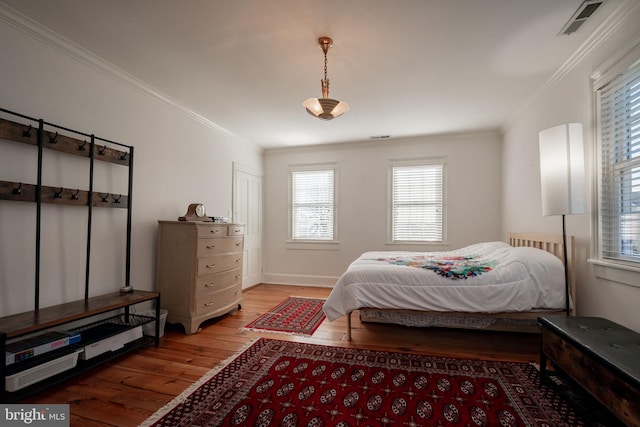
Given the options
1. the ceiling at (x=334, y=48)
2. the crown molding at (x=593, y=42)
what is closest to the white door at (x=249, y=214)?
the ceiling at (x=334, y=48)


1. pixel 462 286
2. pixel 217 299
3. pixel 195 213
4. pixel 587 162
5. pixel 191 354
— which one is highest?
pixel 587 162

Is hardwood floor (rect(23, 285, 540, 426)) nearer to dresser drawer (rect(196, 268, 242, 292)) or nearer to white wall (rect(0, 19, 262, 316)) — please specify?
dresser drawer (rect(196, 268, 242, 292))

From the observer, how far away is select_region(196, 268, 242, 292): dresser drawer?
3.03 meters

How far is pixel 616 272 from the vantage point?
2.00 meters

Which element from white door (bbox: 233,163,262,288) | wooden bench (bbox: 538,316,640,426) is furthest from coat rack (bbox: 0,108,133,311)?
wooden bench (bbox: 538,316,640,426)

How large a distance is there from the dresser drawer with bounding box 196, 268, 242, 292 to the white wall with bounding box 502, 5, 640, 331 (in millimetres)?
3439

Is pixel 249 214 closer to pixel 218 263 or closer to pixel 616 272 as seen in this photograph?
pixel 218 263

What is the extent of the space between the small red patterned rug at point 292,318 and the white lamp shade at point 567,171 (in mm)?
2426

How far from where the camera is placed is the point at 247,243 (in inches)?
198

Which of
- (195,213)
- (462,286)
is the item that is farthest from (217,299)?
(462,286)

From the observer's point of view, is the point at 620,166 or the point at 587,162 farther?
the point at 587,162

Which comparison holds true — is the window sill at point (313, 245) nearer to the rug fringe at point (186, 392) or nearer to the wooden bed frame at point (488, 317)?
the wooden bed frame at point (488, 317)

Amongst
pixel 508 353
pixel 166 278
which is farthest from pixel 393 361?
pixel 166 278

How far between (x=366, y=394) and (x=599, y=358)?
48.4 inches
